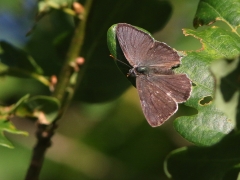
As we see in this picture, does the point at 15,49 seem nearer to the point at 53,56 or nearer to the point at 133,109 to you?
the point at 53,56

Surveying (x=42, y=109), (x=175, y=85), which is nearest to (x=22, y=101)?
(x=42, y=109)

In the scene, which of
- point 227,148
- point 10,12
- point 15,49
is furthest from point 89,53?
point 10,12

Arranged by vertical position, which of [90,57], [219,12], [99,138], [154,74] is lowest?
[99,138]

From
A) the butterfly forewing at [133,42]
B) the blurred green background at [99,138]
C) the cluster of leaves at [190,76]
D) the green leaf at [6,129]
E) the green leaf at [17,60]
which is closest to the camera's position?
the cluster of leaves at [190,76]

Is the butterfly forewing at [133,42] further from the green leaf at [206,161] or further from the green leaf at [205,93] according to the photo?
the green leaf at [206,161]

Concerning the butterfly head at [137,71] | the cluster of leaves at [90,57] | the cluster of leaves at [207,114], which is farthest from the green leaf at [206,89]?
the cluster of leaves at [90,57]

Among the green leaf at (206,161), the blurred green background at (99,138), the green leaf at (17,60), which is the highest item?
the green leaf at (206,161)

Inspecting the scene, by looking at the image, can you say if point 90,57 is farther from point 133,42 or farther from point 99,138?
point 99,138

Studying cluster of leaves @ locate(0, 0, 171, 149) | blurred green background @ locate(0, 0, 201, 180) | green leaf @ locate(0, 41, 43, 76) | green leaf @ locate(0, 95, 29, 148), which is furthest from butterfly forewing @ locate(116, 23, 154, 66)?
blurred green background @ locate(0, 0, 201, 180)
